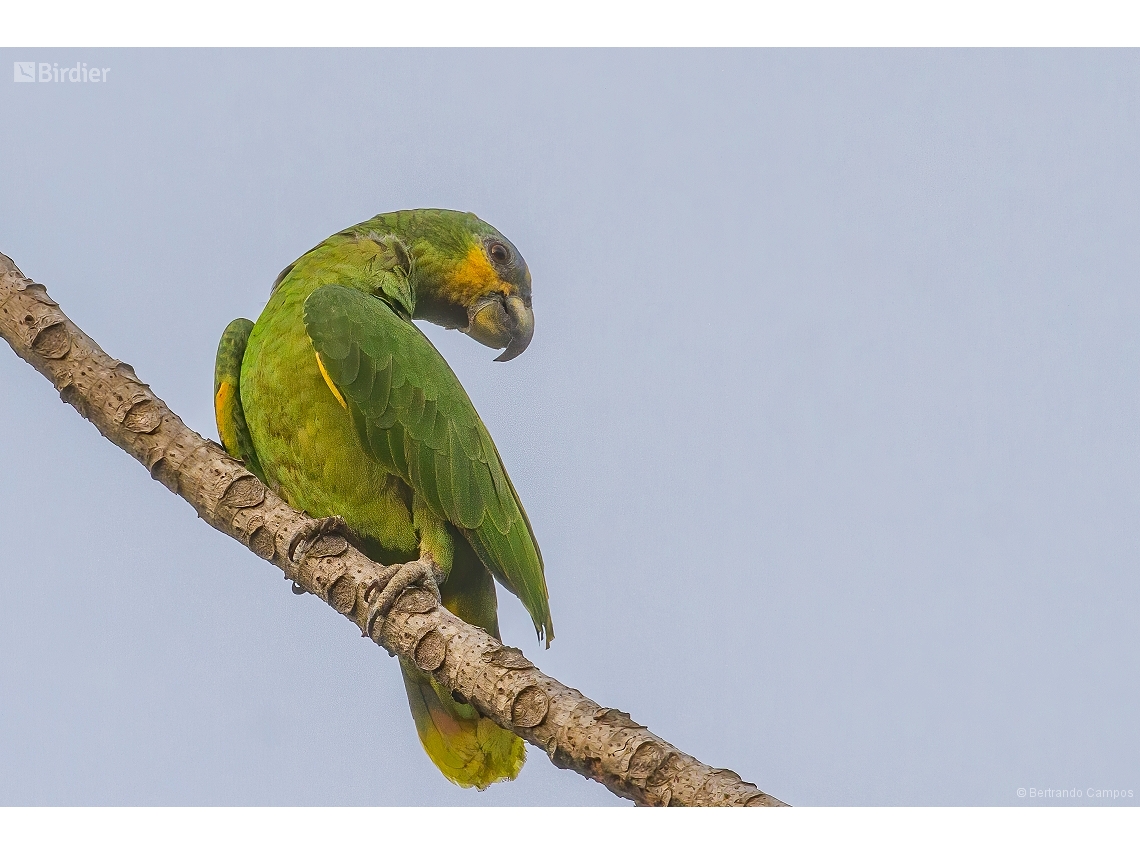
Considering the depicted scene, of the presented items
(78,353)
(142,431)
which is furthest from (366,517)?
(78,353)

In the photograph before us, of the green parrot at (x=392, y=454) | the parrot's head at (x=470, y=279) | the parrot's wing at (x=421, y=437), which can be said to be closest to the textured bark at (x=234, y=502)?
the green parrot at (x=392, y=454)

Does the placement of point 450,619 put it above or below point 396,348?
below

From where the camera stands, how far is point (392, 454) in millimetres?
4254

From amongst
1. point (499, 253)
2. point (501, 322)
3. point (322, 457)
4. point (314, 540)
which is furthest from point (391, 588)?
point (499, 253)

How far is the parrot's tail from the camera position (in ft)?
14.0

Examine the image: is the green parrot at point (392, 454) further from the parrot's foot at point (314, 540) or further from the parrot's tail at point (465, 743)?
the parrot's foot at point (314, 540)

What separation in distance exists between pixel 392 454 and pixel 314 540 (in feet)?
1.83

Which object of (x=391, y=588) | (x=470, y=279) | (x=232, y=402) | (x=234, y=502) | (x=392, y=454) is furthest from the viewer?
(x=470, y=279)

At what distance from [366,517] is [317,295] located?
1.02 meters

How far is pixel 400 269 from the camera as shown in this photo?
5062mm

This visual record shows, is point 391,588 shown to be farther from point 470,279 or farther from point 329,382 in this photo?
point 470,279

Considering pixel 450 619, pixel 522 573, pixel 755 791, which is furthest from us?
pixel 522 573

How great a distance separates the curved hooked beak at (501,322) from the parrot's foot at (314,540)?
69.4 inches

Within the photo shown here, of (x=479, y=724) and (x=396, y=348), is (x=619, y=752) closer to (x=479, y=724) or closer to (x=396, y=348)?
(x=479, y=724)
